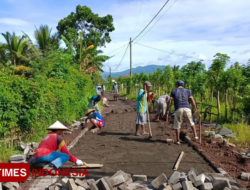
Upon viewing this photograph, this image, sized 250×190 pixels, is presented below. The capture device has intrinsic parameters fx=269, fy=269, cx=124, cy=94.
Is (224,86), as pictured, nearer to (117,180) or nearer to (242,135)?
(242,135)

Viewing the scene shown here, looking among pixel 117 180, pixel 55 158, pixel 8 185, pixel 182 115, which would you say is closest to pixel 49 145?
pixel 55 158

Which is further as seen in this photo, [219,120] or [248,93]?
[219,120]

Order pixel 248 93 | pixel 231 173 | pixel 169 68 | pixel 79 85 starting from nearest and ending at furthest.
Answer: pixel 231 173 < pixel 248 93 < pixel 79 85 < pixel 169 68

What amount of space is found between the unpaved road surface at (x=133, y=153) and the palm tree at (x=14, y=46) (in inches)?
519

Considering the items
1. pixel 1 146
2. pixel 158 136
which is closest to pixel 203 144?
pixel 158 136

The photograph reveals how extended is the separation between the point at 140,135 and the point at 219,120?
159 inches

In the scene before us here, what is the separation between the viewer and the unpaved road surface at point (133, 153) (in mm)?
6047

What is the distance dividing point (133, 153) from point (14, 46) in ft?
54.9

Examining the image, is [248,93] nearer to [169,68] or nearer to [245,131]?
[245,131]

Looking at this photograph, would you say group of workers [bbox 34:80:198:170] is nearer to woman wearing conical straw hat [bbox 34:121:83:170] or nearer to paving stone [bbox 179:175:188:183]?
woman wearing conical straw hat [bbox 34:121:83:170]

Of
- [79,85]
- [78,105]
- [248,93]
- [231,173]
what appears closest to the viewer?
[231,173]

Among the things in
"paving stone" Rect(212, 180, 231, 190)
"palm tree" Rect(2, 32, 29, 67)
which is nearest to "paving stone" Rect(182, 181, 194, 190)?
"paving stone" Rect(212, 180, 231, 190)

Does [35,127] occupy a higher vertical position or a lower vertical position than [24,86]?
lower

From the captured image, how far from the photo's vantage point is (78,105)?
1366cm
